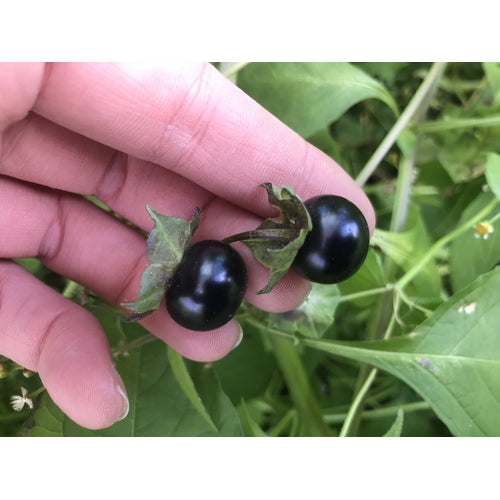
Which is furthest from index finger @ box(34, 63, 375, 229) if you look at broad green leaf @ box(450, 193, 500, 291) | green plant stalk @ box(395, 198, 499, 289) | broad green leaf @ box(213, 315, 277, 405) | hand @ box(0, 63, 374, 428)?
broad green leaf @ box(213, 315, 277, 405)

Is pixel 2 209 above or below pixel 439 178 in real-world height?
below

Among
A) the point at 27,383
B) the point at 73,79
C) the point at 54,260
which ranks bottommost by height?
the point at 27,383

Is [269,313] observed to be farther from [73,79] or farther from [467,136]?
[467,136]

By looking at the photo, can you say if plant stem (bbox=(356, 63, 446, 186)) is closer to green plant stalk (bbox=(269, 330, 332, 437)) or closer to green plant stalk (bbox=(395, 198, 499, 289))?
green plant stalk (bbox=(395, 198, 499, 289))

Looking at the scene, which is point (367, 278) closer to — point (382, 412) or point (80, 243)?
point (382, 412)

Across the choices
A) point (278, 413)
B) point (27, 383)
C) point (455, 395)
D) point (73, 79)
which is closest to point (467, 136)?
point (455, 395)

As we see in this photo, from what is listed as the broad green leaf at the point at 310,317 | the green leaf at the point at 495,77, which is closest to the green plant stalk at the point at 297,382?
the broad green leaf at the point at 310,317
